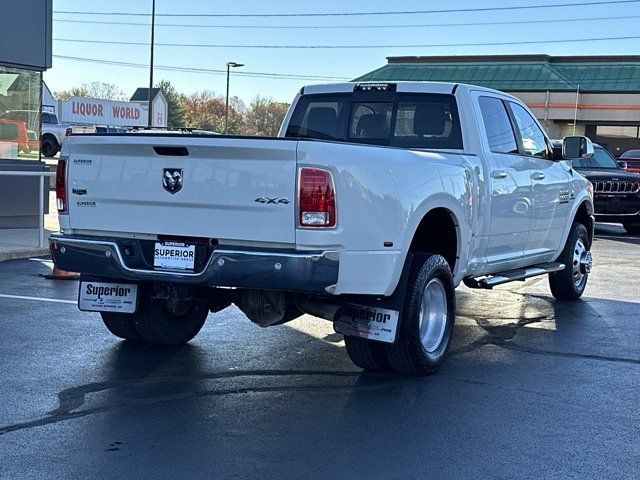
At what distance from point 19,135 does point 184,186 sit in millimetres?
11075

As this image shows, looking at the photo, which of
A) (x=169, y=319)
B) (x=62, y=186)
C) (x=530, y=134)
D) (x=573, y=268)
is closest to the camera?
(x=62, y=186)

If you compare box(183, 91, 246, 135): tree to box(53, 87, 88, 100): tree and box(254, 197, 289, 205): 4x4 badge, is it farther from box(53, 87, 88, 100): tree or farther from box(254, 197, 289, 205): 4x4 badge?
box(254, 197, 289, 205): 4x4 badge

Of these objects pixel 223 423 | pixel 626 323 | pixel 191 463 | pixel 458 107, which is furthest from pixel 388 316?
pixel 626 323

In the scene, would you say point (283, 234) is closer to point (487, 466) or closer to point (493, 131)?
point (487, 466)

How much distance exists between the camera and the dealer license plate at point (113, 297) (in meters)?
6.71

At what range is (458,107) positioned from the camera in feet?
25.7

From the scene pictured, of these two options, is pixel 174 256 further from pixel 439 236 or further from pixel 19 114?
pixel 19 114

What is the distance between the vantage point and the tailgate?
5.67 meters

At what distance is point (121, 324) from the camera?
7285mm

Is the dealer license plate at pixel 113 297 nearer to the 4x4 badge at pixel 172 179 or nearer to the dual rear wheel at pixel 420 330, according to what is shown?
the 4x4 badge at pixel 172 179

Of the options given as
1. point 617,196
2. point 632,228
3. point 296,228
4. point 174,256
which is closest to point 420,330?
point 296,228

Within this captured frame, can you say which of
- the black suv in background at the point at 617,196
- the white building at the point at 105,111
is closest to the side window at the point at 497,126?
the black suv in background at the point at 617,196

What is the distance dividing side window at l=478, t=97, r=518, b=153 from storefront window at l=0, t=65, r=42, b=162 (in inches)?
391

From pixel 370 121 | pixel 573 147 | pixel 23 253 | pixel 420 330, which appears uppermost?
pixel 370 121
